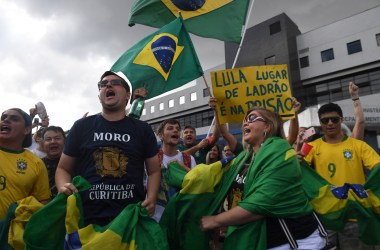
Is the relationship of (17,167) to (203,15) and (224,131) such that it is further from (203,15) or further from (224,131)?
(203,15)

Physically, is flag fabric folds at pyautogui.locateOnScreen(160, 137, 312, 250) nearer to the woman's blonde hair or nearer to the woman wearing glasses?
the woman wearing glasses

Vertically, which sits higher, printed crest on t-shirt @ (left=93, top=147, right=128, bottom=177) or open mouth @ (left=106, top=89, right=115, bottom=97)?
open mouth @ (left=106, top=89, right=115, bottom=97)

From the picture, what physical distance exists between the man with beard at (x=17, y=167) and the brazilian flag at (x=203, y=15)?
2818 millimetres

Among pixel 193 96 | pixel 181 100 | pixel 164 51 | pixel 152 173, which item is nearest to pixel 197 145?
pixel 164 51

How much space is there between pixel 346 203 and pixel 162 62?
290 cm

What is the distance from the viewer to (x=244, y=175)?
2277 millimetres

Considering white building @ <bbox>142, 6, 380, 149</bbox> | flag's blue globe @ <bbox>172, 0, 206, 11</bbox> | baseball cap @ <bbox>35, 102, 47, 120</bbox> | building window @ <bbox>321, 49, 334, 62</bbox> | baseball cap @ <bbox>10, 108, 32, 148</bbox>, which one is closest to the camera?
baseball cap @ <bbox>10, 108, 32, 148</bbox>

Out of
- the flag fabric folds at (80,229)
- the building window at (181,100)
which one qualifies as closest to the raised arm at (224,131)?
the flag fabric folds at (80,229)

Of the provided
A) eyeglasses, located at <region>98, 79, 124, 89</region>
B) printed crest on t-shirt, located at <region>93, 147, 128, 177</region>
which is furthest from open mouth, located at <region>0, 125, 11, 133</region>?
printed crest on t-shirt, located at <region>93, 147, 128, 177</region>

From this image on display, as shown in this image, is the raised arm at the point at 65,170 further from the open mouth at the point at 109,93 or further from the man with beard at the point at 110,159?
the open mouth at the point at 109,93

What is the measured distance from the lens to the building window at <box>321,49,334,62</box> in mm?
27906

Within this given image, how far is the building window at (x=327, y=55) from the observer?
27.9 metres

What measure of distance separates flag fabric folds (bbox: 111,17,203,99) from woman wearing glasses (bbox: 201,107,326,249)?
2384 millimetres

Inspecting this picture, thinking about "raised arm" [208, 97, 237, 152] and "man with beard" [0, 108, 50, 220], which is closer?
"man with beard" [0, 108, 50, 220]
